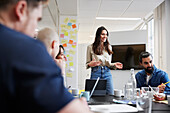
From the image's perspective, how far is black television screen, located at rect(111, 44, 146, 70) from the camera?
500 centimetres

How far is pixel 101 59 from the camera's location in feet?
8.06

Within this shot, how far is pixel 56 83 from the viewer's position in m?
0.42

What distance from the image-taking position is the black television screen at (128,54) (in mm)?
4996

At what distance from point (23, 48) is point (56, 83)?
0.11 meters

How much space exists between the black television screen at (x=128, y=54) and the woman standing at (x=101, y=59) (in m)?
2.66

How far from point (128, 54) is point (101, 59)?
2853 millimetres

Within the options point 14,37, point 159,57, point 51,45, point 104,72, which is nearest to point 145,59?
point 104,72

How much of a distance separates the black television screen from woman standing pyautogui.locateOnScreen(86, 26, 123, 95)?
266 cm

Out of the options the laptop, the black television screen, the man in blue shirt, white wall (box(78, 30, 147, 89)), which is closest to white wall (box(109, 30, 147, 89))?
white wall (box(78, 30, 147, 89))

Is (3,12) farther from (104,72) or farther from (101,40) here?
(101,40)

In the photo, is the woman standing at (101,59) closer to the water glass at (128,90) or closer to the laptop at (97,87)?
the laptop at (97,87)

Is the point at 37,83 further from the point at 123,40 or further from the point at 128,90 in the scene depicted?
the point at 123,40

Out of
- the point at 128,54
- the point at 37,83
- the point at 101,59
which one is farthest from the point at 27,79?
the point at 128,54

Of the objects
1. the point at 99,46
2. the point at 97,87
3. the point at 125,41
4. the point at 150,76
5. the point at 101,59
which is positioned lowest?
the point at 97,87
